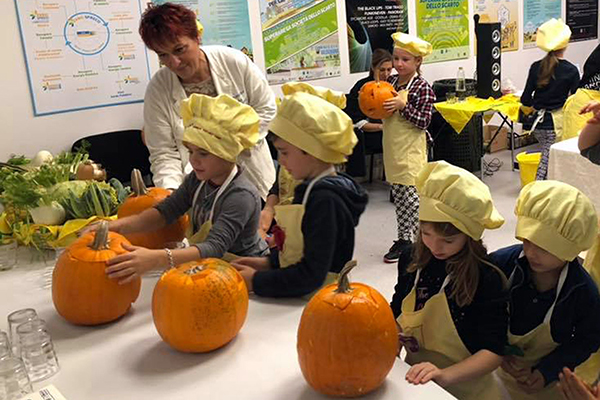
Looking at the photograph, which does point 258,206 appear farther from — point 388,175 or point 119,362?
point 388,175

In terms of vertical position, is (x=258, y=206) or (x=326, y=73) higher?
(x=326, y=73)

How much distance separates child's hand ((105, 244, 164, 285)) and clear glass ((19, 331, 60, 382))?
23 centimetres

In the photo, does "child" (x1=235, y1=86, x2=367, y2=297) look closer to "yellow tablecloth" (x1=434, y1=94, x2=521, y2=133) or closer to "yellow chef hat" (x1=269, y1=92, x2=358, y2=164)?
"yellow chef hat" (x1=269, y1=92, x2=358, y2=164)

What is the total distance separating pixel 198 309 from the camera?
4.12 ft

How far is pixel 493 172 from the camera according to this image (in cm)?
597

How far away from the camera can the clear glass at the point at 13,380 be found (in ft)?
3.76

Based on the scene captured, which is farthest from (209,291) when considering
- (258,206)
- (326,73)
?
(326,73)

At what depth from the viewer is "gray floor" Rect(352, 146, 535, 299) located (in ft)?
12.1

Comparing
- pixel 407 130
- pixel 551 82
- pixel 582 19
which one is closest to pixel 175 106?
pixel 407 130

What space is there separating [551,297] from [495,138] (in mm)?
5561

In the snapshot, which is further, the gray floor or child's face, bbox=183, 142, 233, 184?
the gray floor

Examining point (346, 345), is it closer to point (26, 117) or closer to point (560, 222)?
point (560, 222)

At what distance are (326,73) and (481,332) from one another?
14.2ft

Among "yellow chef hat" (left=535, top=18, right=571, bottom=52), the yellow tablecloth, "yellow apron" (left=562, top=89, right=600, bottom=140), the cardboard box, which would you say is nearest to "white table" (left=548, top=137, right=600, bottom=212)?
"yellow apron" (left=562, top=89, right=600, bottom=140)
